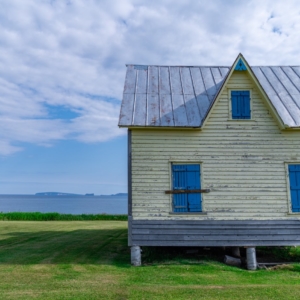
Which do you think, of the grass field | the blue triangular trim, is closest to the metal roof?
the blue triangular trim

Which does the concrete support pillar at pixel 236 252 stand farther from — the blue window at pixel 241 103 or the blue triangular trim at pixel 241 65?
the blue triangular trim at pixel 241 65

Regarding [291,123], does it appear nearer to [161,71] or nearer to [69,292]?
[161,71]

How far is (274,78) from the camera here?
605 inches

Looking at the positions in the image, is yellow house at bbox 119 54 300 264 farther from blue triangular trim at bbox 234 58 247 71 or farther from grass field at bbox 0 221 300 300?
grass field at bbox 0 221 300 300

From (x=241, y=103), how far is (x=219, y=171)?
2590mm

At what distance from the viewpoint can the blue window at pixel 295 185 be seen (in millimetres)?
12461

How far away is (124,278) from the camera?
33.7 ft

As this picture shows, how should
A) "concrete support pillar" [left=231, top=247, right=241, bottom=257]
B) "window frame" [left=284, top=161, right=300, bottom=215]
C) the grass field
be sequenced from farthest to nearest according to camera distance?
"concrete support pillar" [left=231, top=247, right=241, bottom=257] < "window frame" [left=284, top=161, right=300, bottom=215] < the grass field

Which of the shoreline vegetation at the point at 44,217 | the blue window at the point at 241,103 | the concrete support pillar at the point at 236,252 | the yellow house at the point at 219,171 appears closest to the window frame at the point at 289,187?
the yellow house at the point at 219,171

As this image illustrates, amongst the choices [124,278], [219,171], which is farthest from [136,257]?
[219,171]

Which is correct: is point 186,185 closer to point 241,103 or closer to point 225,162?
point 225,162

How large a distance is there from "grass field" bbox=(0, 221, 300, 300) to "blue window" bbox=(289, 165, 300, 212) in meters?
2.05

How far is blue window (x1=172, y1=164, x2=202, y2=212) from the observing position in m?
12.3

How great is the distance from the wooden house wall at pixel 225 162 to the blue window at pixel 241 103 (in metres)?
0.18
